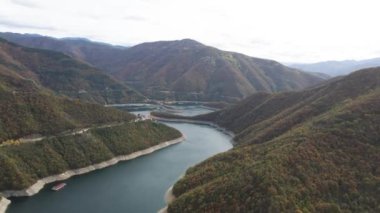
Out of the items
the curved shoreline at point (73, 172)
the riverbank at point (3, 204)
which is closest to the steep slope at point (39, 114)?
the curved shoreline at point (73, 172)

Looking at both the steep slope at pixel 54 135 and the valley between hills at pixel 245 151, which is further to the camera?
the steep slope at pixel 54 135

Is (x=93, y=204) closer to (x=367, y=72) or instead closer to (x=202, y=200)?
(x=202, y=200)

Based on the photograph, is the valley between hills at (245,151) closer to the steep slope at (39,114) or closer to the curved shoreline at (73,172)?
the steep slope at (39,114)

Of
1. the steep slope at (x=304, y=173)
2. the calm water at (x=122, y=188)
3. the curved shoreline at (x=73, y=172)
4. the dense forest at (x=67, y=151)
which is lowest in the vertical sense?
the calm water at (x=122, y=188)

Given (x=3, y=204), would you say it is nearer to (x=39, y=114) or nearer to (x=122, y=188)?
(x=122, y=188)

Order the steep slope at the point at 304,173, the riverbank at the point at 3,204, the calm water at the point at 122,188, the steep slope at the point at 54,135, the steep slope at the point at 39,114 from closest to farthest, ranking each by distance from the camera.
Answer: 1. the steep slope at the point at 304,173
2. the riverbank at the point at 3,204
3. the calm water at the point at 122,188
4. the steep slope at the point at 54,135
5. the steep slope at the point at 39,114

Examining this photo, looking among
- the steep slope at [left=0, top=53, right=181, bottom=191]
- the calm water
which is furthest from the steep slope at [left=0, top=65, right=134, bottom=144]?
the calm water

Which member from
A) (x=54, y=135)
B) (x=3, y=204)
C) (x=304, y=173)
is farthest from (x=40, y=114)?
(x=304, y=173)

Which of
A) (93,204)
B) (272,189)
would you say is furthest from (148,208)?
(272,189)
